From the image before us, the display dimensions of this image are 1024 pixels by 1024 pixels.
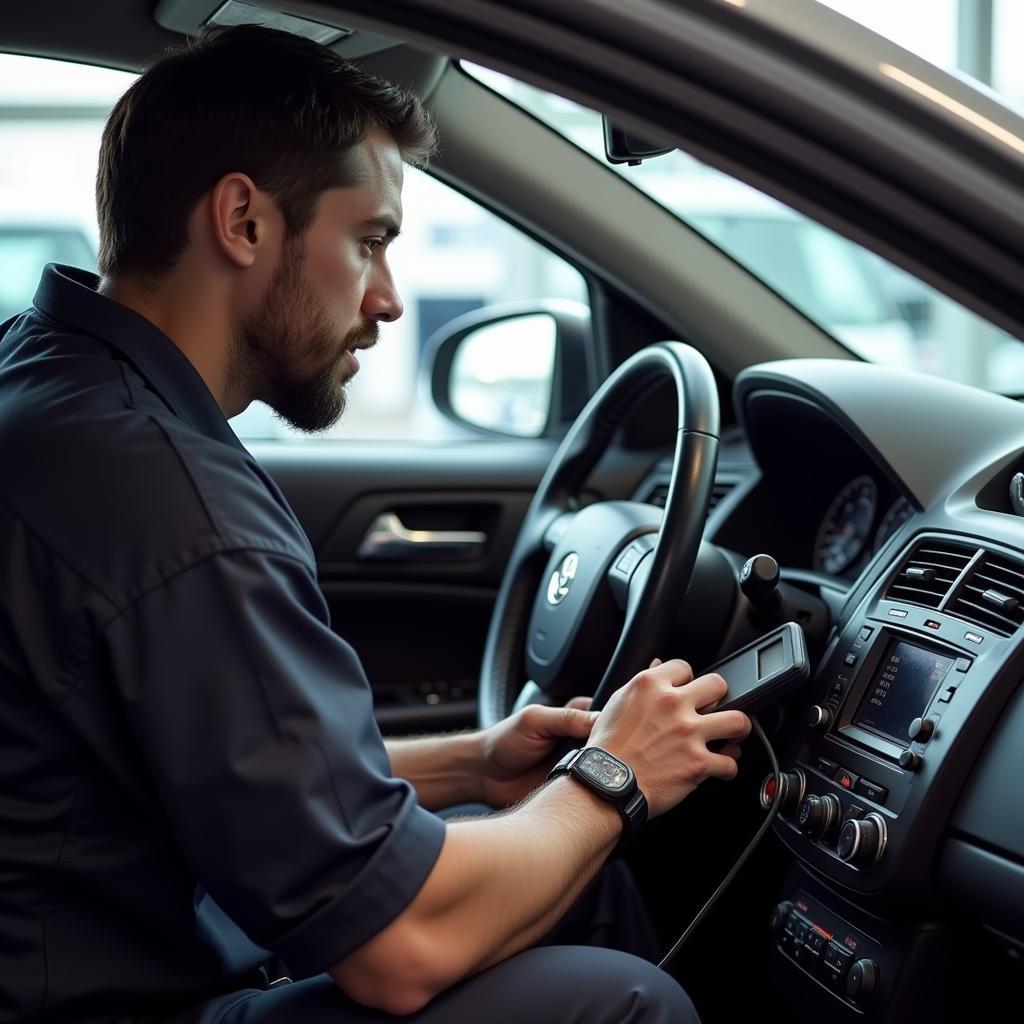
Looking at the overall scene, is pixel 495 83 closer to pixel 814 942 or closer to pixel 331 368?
pixel 331 368

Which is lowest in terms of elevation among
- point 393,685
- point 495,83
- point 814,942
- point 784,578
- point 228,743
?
point 393,685

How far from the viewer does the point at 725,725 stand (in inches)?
49.1

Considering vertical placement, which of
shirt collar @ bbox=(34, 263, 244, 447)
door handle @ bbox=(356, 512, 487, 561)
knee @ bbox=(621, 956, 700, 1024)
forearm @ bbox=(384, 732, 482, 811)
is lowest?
forearm @ bbox=(384, 732, 482, 811)

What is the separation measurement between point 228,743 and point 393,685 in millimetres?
1545

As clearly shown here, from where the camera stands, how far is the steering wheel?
142cm

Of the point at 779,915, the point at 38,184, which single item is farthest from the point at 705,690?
the point at 38,184

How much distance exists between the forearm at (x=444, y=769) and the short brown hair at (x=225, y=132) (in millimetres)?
659

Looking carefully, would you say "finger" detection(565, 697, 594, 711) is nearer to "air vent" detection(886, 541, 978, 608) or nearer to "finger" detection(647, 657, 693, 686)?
"finger" detection(647, 657, 693, 686)

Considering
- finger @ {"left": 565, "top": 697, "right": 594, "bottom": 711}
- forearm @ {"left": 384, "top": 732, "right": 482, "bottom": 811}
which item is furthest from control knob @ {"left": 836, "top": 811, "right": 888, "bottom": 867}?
forearm @ {"left": 384, "top": 732, "right": 482, "bottom": 811}

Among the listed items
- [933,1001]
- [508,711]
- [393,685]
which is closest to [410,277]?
[393,685]

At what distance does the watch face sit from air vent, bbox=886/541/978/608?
0.41 m

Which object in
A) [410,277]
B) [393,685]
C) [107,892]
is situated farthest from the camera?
[410,277]

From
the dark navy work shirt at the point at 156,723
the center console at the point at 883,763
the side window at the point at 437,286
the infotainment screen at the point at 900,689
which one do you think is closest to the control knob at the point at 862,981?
the center console at the point at 883,763

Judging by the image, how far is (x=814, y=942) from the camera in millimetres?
1427
